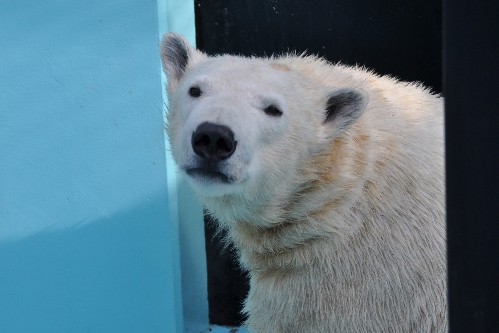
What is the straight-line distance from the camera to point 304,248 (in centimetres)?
315

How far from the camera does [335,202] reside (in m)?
3.12

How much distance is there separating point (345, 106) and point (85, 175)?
1778mm

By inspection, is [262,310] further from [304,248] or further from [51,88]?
[51,88]

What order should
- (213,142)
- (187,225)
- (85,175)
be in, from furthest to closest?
(187,225) < (85,175) < (213,142)

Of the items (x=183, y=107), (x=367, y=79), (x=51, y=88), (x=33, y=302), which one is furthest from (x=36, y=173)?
(x=367, y=79)

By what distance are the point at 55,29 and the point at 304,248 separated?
6.17 ft

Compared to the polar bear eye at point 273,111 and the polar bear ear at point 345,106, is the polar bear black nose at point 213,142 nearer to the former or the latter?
the polar bear eye at point 273,111

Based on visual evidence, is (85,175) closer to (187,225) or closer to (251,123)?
(187,225)

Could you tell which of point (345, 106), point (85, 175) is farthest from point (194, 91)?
point (85, 175)

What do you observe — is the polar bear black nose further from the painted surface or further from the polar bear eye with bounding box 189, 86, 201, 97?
the painted surface

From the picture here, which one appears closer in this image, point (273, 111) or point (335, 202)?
point (273, 111)

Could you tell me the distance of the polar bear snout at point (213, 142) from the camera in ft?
8.77

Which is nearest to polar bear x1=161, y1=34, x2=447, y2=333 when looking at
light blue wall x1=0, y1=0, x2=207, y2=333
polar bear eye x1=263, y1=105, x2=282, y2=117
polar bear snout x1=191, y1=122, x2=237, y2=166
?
polar bear eye x1=263, y1=105, x2=282, y2=117

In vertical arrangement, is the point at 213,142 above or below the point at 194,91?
below
